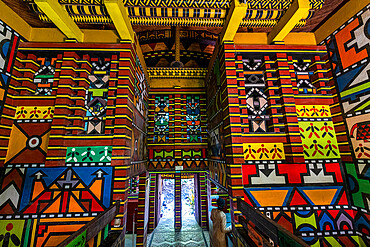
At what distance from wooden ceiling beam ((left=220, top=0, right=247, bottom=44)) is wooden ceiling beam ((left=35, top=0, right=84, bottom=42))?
288 centimetres

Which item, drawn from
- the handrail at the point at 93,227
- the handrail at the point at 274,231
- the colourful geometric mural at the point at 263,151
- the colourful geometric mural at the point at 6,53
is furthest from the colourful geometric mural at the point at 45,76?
the handrail at the point at 274,231

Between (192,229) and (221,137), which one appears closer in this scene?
(221,137)

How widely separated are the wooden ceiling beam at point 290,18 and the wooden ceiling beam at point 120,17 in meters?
2.89

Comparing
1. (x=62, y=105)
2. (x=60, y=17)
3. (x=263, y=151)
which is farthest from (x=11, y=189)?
(x=263, y=151)

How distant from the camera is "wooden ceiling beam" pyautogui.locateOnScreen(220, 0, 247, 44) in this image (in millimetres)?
2646

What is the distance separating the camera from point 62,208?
2.76 meters

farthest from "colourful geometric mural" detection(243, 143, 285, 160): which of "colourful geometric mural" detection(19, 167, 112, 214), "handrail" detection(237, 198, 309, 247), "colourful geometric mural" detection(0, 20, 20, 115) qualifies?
"colourful geometric mural" detection(0, 20, 20, 115)

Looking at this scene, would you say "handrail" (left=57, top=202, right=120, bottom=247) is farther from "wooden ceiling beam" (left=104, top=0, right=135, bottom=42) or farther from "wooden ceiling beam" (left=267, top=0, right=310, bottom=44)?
"wooden ceiling beam" (left=267, top=0, right=310, bottom=44)

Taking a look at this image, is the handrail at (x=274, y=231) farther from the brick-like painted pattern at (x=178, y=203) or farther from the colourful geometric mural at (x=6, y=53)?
the colourful geometric mural at (x=6, y=53)

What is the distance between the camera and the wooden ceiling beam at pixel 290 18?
2.61 m

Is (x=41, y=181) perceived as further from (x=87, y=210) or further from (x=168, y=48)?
(x=168, y=48)

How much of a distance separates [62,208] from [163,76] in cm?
441

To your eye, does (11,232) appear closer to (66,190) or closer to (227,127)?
(66,190)

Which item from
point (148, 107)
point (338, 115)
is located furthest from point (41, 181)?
point (338, 115)
